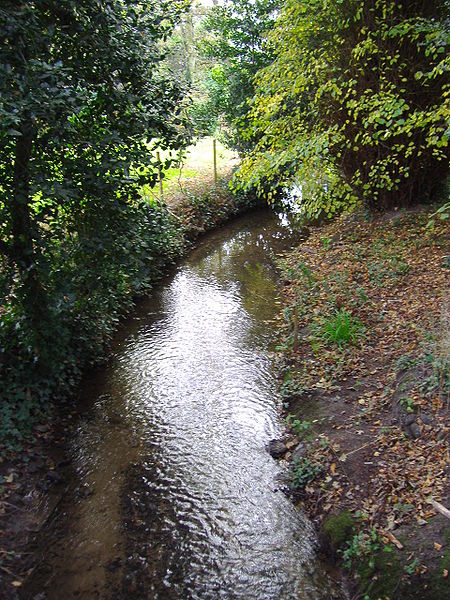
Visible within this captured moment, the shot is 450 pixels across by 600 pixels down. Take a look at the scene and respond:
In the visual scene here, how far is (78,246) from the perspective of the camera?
19.3 ft

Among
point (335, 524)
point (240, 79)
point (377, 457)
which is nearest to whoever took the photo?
point (335, 524)

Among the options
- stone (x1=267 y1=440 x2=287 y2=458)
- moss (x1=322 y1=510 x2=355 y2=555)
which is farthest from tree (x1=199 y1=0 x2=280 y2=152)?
moss (x1=322 y1=510 x2=355 y2=555)

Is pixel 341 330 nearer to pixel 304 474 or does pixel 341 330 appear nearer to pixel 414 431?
pixel 414 431

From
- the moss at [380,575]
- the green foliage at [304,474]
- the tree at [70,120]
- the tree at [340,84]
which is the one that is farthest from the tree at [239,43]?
the moss at [380,575]

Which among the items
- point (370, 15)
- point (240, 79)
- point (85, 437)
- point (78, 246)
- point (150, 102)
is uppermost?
point (240, 79)

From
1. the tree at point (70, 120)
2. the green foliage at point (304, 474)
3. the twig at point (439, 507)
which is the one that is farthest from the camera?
the green foliage at point (304, 474)

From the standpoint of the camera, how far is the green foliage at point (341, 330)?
669 cm

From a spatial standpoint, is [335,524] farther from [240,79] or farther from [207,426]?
[240,79]

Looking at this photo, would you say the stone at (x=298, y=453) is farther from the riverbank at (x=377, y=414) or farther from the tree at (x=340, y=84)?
the tree at (x=340, y=84)

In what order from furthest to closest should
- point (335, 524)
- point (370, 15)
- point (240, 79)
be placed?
1. point (240, 79)
2. point (370, 15)
3. point (335, 524)

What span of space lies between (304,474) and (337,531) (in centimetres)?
85

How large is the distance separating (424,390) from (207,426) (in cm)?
287

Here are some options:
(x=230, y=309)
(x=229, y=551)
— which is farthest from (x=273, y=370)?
(x=229, y=551)

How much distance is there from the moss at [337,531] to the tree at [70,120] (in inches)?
158
